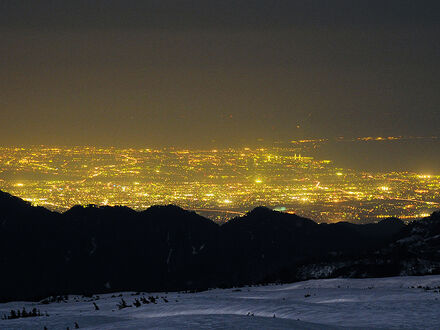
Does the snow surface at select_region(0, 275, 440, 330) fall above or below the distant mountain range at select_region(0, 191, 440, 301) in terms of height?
above

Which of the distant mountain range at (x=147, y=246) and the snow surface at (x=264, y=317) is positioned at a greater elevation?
the snow surface at (x=264, y=317)

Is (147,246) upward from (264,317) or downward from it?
downward

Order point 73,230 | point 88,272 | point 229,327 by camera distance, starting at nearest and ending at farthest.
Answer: point 229,327 → point 88,272 → point 73,230

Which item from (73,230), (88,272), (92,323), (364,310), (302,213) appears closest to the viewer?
(364,310)

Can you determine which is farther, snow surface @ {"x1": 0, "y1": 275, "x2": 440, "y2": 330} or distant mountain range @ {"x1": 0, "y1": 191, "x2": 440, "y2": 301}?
distant mountain range @ {"x1": 0, "y1": 191, "x2": 440, "y2": 301}

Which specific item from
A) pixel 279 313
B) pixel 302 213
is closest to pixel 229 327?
pixel 279 313

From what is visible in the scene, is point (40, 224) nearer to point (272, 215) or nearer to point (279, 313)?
point (272, 215)

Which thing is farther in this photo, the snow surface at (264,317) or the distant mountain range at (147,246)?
the distant mountain range at (147,246)

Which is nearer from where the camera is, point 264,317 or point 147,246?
point 264,317
